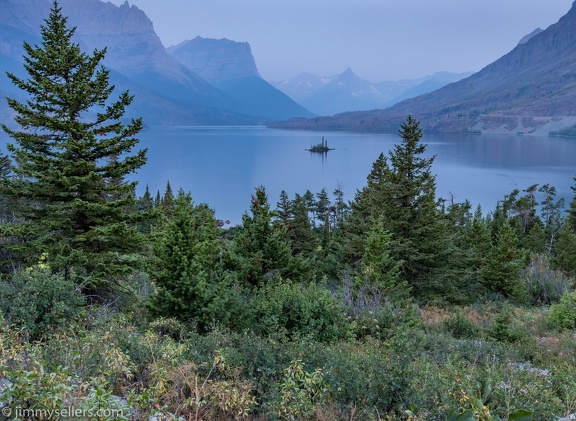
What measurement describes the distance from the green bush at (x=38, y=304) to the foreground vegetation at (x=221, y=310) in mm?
28

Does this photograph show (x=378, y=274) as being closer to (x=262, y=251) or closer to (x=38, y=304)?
(x=262, y=251)

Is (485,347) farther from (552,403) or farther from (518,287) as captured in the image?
(518,287)

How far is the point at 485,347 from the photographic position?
8219 mm

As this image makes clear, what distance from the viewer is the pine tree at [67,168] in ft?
32.9

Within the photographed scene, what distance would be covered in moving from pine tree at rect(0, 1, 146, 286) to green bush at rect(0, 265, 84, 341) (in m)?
3.23

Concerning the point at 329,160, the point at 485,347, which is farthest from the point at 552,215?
the point at 329,160

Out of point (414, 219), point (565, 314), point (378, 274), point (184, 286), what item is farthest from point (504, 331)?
point (414, 219)

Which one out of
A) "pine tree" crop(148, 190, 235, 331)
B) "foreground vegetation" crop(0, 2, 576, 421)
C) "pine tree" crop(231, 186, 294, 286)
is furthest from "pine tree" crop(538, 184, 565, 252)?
"pine tree" crop(148, 190, 235, 331)

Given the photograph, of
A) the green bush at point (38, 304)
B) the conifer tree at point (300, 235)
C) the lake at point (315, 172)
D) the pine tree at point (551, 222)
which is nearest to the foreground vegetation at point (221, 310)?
the green bush at point (38, 304)

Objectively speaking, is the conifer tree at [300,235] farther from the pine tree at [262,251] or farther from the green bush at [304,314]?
the green bush at [304,314]

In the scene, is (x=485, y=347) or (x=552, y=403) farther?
(x=485, y=347)

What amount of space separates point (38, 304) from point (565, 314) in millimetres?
14077

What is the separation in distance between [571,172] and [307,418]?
99904 mm

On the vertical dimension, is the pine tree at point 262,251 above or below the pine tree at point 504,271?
above
